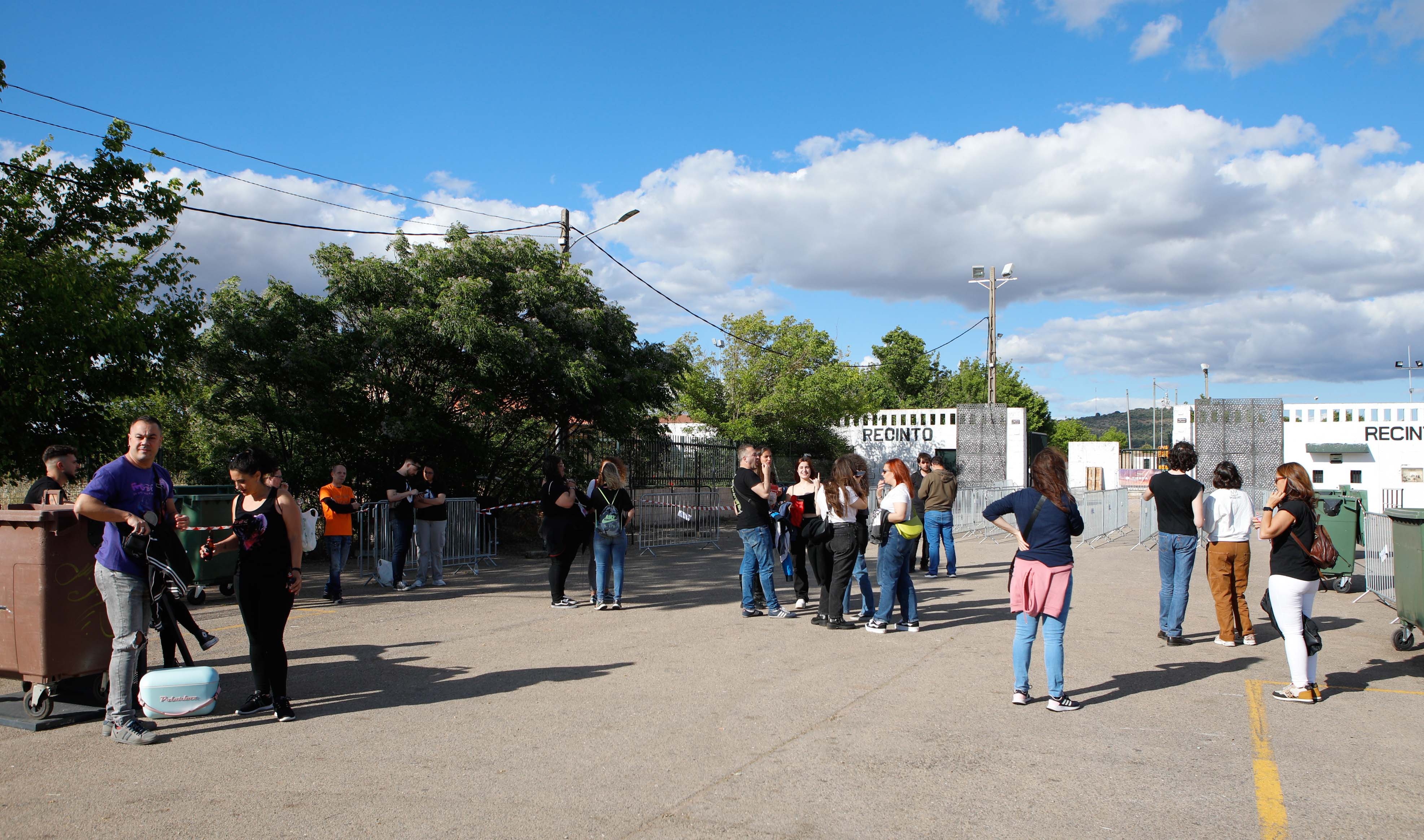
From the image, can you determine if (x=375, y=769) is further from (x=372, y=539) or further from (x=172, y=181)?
(x=172, y=181)

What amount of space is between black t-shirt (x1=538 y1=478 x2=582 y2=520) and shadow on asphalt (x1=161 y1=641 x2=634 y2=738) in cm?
262

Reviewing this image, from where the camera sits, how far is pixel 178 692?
18.0 ft

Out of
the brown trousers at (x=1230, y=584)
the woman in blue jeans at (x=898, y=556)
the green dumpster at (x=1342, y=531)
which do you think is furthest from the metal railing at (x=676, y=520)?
the brown trousers at (x=1230, y=584)

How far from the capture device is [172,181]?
1323 cm

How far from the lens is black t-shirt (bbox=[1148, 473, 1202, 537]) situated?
8219 mm

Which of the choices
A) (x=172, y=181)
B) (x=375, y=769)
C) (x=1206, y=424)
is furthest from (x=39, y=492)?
(x=1206, y=424)

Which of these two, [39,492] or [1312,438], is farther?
[1312,438]

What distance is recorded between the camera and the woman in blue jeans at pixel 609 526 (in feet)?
33.2

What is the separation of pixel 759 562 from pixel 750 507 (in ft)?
2.06

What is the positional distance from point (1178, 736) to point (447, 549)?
10578 mm

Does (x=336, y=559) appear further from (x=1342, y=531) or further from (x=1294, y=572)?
(x=1342, y=531)

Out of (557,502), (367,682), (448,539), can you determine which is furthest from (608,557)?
(448,539)

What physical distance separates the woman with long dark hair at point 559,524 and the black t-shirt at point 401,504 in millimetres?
2344

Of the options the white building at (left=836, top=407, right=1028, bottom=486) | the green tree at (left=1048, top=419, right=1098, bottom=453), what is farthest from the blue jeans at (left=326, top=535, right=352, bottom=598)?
the green tree at (left=1048, top=419, right=1098, bottom=453)
